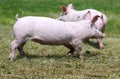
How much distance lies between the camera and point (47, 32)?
8.23m

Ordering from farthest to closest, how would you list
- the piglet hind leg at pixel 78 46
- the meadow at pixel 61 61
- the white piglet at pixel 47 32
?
the piglet hind leg at pixel 78 46
the white piglet at pixel 47 32
the meadow at pixel 61 61

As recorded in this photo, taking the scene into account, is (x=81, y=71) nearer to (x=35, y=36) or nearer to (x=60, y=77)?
(x=60, y=77)

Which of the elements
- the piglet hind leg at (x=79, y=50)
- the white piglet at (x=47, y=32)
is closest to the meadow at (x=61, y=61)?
the piglet hind leg at (x=79, y=50)

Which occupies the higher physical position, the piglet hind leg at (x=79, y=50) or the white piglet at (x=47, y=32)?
the white piglet at (x=47, y=32)

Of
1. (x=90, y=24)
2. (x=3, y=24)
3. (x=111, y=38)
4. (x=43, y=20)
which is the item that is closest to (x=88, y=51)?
(x=90, y=24)

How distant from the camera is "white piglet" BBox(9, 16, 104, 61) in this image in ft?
26.5

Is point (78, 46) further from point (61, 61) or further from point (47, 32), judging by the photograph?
point (47, 32)

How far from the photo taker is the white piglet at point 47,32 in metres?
8.08

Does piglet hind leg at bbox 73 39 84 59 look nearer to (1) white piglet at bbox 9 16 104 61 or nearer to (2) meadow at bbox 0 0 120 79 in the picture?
(1) white piglet at bbox 9 16 104 61

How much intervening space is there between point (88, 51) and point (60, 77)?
2.93 meters

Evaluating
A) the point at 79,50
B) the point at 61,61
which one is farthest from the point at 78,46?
the point at 61,61

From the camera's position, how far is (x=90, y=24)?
28.5 ft

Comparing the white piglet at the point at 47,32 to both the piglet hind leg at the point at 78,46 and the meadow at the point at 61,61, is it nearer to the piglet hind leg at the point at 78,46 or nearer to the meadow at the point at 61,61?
the piglet hind leg at the point at 78,46

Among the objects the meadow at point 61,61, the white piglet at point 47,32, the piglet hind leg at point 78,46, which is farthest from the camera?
the piglet hind leg at point 78,46
